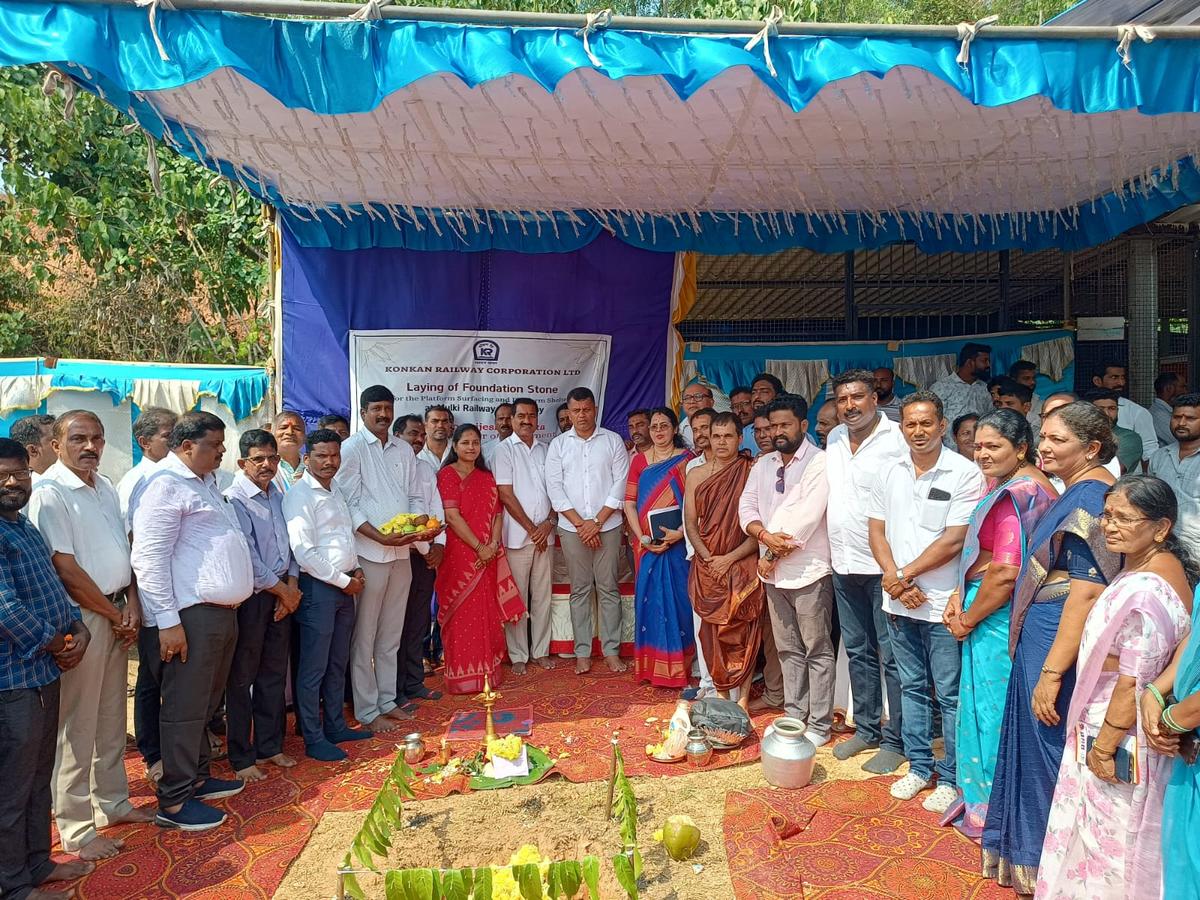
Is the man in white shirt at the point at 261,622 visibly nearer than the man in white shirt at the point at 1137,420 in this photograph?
Yes

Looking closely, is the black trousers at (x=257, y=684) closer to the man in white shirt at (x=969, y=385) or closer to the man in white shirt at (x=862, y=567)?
the man in white shirt at (x=862, y=567)

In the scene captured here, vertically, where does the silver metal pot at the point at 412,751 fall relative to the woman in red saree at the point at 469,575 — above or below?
below

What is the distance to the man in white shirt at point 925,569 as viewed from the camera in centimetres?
375

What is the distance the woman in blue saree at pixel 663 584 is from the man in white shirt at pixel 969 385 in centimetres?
234

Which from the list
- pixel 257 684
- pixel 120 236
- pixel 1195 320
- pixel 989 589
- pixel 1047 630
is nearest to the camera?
pixel 1047 630

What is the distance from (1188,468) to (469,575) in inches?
162

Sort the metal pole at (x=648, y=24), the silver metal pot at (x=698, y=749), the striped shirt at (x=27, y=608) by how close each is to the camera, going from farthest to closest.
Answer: the silver metal pot at (x=698, y=749), the metal pole at (x=648, y=24), the striped shirt at (x=27, y=608)

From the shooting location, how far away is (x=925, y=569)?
12.4 ft

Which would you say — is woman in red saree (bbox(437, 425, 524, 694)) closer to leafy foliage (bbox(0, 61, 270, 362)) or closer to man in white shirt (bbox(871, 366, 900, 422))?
man in white shirt (bbox(871, 366, 900, 422))

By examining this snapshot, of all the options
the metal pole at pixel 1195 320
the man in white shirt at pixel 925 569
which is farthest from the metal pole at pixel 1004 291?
the man in white shirt at pixel 925 569

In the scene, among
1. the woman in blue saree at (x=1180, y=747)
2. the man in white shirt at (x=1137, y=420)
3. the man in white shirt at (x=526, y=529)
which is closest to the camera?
the woman in blue saree at (x=1180, y=747)

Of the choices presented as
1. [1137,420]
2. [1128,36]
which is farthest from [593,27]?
[1137,420]

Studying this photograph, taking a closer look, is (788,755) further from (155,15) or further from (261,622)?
(155,15)

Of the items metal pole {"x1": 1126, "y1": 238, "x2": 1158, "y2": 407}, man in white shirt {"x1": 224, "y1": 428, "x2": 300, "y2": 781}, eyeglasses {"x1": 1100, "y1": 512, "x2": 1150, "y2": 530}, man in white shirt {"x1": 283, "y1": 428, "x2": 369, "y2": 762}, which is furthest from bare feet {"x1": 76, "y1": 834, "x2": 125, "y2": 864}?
metal pole {"x1": 1126, "y1": 238, "x2": 1158, "y2": 407}
